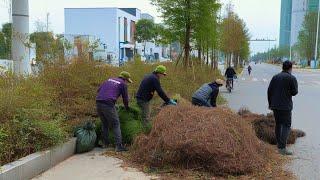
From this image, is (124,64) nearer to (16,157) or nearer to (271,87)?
(271,87)

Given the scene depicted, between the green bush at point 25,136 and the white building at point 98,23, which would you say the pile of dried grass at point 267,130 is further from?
the white building at point 98,23

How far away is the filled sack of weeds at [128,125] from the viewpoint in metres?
9.13

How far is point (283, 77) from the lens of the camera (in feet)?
29.4

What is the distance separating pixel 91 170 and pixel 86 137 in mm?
1304

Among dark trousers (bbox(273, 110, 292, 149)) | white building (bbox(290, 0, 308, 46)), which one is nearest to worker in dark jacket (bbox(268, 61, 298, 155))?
dark trousers (bbox(273, 110, 292, 149))

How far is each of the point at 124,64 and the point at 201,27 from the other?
6.40 metres

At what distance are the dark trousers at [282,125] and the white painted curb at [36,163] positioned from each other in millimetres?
3960

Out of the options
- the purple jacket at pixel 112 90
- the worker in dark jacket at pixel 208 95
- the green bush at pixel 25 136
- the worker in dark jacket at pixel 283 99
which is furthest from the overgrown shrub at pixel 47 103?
the worker in dark jacket at pixel 283 99

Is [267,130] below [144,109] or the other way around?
below

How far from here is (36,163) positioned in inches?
270

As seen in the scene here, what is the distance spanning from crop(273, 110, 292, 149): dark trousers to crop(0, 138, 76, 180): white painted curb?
3.96 m

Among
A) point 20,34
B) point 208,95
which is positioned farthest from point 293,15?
point 20,34

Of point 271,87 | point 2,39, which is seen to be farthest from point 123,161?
point 2,39

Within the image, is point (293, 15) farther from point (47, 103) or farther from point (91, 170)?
point (91, 170)
